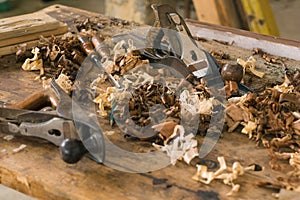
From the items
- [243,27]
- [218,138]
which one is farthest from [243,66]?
[243,27]

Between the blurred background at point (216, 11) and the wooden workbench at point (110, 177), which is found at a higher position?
the wooden workbench at point (110, 177)

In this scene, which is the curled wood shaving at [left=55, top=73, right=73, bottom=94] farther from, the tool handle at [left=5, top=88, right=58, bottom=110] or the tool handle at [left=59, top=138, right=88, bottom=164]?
the tool handle at [left=59, top=138, right=88, bottom=164]

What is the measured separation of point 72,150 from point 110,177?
0.33ft

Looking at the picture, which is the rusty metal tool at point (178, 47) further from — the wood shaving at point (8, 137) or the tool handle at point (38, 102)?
the wood shaving at point (8, 137)

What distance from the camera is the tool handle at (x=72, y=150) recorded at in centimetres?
106

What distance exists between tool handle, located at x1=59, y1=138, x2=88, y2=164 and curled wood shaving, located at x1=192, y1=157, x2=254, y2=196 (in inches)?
9.7

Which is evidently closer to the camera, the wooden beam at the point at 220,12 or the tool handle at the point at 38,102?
the tool handle at the point at 38,102

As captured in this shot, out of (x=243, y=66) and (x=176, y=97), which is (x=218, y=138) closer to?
(x=176, y=97)

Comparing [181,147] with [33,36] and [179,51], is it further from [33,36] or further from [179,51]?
[33,36]

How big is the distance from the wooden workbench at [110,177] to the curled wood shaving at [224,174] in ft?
0.04

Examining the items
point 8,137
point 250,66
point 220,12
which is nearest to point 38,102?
point 8,137

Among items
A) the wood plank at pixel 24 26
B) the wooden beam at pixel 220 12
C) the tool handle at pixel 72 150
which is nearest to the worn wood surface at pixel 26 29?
the wood plank at pixel 24 26

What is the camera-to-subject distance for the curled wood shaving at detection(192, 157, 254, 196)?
106 cm

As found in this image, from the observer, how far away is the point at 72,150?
106cm
